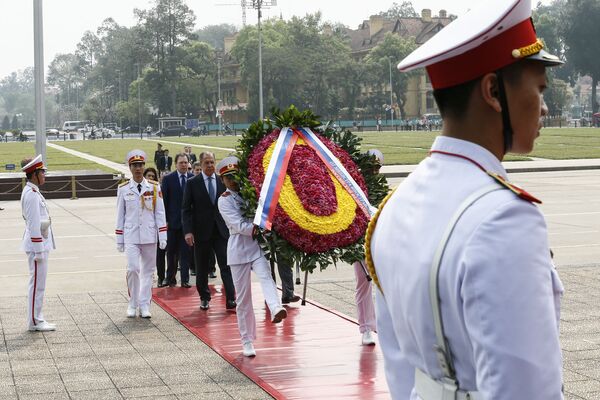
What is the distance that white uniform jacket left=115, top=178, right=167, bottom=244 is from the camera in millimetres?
12477

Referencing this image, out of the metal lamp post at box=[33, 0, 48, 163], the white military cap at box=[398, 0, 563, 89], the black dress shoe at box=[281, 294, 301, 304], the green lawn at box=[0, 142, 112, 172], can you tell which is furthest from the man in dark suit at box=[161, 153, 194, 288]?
the green lawn at box=[0, 142, 112, 172]

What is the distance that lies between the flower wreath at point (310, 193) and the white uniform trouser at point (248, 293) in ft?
2.16

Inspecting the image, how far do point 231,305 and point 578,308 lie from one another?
3.97 meters

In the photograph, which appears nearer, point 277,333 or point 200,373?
point 200,373

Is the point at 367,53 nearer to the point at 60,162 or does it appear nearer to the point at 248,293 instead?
the point at 60,162

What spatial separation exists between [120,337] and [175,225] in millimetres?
4144

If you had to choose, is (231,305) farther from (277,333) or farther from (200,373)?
(200,373)

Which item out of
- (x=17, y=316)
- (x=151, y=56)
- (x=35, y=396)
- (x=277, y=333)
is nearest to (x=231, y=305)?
(x=277, y=333)

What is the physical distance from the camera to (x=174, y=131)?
12162cm

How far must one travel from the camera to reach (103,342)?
34.8 ft

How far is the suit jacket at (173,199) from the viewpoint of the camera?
14.8 meters

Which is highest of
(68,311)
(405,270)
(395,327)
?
(405,270)

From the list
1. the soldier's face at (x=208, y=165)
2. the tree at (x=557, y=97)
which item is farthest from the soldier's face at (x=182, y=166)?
the tree at (x=557, y=97)

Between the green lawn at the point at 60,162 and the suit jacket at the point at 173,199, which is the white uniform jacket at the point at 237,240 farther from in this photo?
the green lawn at the point at 60,162
